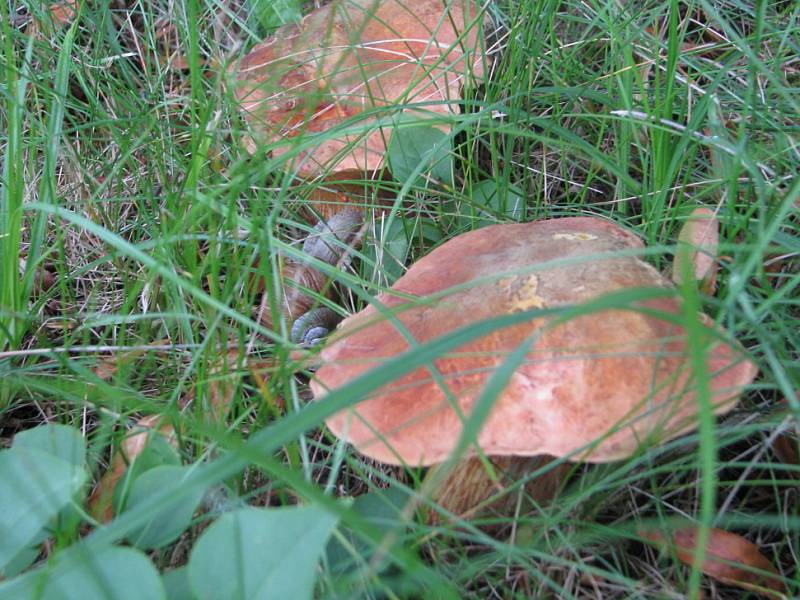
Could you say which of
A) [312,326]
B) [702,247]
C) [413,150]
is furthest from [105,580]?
[413,150]

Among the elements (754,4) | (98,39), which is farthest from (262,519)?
(754,4)

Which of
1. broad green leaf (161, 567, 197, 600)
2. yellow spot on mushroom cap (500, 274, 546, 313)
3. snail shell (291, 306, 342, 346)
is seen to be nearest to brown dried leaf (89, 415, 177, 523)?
broad green leaf (161, 567, 197, 600)

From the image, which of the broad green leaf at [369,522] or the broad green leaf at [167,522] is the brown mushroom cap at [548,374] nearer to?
the broad green leaf at [369,522]

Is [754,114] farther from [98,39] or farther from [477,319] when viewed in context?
[98,39]

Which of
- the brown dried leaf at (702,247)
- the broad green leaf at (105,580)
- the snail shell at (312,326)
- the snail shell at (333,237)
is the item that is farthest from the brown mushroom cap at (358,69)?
the broad green leaf at (105,580)

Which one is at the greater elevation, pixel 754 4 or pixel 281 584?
pixel 754 4

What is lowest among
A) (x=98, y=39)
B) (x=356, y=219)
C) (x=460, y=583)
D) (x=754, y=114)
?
(x=460, y=583)

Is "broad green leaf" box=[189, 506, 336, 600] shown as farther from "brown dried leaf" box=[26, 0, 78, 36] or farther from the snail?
"brown dried leaf" box=[26, 0, 78, 36]
